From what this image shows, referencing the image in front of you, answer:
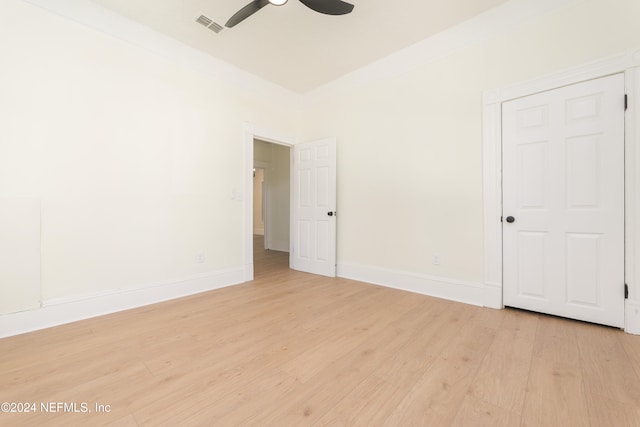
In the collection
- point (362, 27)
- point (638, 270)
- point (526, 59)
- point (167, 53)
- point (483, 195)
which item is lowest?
point (638, 270)

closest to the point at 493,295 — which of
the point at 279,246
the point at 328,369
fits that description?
the point at 328,369

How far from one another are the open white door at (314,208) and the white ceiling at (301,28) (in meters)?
1.18

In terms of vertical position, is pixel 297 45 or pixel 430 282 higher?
pixel 297 45

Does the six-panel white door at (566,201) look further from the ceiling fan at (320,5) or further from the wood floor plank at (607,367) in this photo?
the ceiling fan at (320,5)

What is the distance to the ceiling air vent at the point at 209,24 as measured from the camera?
2.70 meters

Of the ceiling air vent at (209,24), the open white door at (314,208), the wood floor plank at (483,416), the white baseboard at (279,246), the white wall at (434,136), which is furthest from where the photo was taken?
the white baseboard at (279,246)

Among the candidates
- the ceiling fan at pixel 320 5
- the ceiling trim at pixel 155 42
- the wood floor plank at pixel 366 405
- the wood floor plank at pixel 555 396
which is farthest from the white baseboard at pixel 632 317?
the ceiling trim at pixel 155 42

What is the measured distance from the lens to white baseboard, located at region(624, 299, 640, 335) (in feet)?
6.63

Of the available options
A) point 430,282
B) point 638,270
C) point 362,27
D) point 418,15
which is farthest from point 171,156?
point 638,270

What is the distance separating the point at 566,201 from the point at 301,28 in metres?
3.12

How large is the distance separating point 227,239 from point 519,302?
338 cm

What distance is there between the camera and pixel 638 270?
204cm

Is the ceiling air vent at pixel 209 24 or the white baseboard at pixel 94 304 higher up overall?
the ceiling air vent at pixel 209 24

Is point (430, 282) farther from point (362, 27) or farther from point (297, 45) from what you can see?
point (297, 45)
